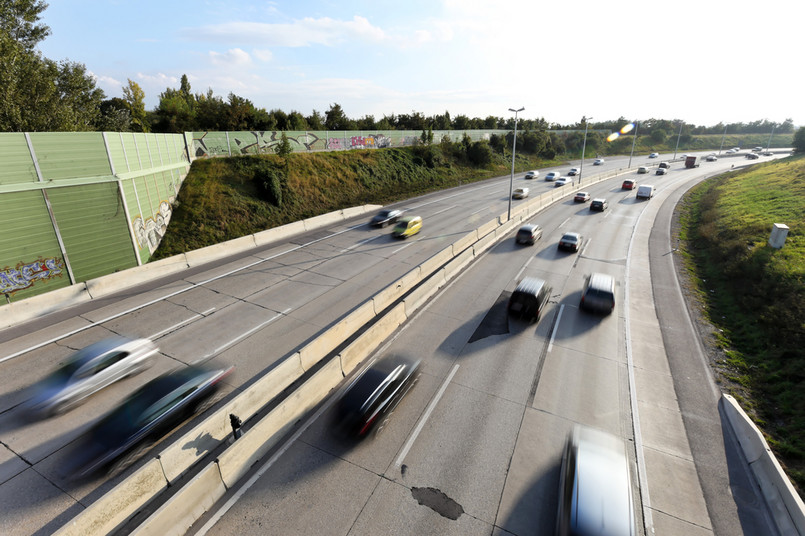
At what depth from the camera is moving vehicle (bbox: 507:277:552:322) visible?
16.9 m

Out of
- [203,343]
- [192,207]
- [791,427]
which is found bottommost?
[791,427]

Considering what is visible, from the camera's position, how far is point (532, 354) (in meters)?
14.8

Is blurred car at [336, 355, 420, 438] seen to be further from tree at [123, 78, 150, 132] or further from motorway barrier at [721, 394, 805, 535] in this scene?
tree at [123, 78, 150, 132]

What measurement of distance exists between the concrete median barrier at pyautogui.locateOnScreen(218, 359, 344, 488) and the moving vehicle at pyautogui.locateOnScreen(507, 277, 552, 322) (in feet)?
30.4

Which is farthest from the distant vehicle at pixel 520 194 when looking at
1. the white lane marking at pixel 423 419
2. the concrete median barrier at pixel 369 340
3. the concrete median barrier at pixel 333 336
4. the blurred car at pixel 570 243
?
the white lane marking at pixel 423 419

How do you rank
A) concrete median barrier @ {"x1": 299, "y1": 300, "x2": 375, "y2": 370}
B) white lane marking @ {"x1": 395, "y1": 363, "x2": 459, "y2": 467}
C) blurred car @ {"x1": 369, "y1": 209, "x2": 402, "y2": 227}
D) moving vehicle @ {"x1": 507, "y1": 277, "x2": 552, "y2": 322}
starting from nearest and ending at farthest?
white lane marking @ {"x1": 395, "y1": 363, "x2": 459, "y2": 467}, concrete median barrier @ {"x1": 299, "y1": 300, "x2": 375, "y2": 370}, moving vehicle @ {"x1": 507, "y1": 277, "x2": 552, "y2": 322}, blurred car @ {"x1": 369, "y1": 209, "x2": 402, "y2": 227}

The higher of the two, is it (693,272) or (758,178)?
(758,178)

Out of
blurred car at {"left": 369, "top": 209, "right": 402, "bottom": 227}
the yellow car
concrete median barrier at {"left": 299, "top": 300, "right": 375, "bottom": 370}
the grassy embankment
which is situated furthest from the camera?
blurred car at {"left": 369, "top": 209, "right": 402, "bottom": 227}

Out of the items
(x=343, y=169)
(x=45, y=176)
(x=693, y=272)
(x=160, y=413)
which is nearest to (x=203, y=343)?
(x=160, y=413)

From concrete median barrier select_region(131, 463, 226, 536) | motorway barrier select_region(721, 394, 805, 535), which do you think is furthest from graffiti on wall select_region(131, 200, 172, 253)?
motorway barrier select_region(721, 394, 805, 535)

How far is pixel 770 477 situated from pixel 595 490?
5.71 meters

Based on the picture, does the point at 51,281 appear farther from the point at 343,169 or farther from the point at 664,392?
the point at 343,169

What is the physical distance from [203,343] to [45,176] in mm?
13275

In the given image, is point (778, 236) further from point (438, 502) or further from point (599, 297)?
point (438, 502)
